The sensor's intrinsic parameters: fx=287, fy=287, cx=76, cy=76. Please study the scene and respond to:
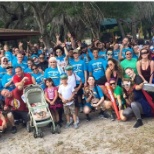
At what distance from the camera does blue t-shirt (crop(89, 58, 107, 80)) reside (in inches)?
294

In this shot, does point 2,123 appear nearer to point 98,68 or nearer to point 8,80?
point 8,80

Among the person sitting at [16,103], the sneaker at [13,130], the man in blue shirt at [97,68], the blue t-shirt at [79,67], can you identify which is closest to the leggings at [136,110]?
the man in blue shirt at [97,68]

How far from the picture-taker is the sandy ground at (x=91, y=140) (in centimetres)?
527

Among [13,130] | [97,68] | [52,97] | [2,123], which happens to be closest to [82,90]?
[97,68]

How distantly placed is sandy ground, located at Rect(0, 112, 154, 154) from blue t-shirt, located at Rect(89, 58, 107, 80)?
1.32 metres

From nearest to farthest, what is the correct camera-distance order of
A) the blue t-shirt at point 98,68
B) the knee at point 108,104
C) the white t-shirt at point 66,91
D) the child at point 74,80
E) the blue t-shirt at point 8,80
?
the white t-shirt at point 66,91 < the knee at point 108,104 < the child at point 74,80 < the blue t-shirt at point 8,80 < the blue t-shirt at point 98,68

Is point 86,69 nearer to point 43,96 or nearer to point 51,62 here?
point 51,62

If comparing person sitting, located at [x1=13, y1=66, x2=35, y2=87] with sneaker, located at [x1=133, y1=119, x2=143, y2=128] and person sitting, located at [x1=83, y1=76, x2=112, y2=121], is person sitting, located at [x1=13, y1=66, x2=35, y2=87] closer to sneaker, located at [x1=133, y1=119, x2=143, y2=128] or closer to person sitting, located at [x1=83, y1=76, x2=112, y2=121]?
person sitting, located at [x1=83, y1=76, x2=112, y2=121]

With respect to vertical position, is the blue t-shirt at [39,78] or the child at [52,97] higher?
the blue t-shirt at [39,78]

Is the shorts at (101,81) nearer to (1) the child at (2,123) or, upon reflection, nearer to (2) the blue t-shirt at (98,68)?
(2) the blue t-shirt at (98,68)

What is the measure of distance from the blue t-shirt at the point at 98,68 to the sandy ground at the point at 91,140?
1323 mm

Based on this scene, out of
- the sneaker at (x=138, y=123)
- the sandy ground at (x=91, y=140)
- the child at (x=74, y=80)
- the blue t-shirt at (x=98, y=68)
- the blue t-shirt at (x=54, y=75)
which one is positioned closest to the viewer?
the sandy ground at (x=91, y=140)

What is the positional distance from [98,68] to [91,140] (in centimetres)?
229

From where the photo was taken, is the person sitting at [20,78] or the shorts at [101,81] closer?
the person sitting at [20,78]
